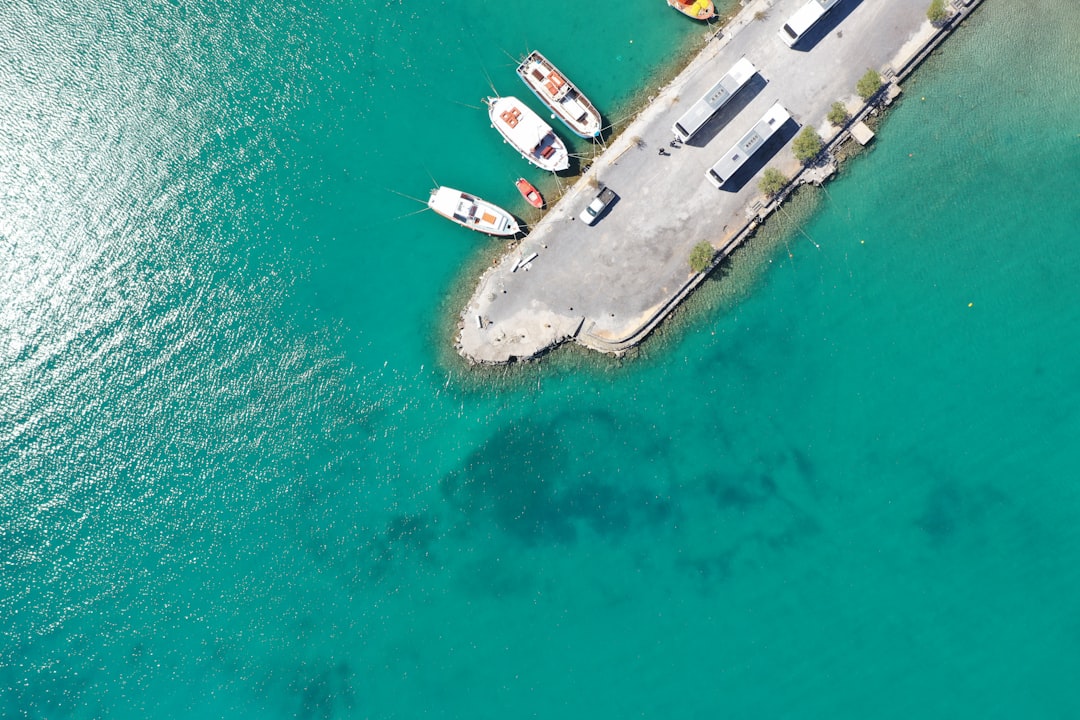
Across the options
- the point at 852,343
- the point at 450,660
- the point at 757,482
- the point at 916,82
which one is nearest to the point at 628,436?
the point at 757,482

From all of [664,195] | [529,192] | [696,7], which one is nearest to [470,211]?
[529,192]

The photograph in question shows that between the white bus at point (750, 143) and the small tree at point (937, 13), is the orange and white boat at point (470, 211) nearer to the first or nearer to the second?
the white bus at point (750, 143)

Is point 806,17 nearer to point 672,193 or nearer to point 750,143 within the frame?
point 750,143

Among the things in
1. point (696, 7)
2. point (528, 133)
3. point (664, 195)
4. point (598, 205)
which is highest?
point (696, 7)

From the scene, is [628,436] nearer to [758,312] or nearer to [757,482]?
[757,482]

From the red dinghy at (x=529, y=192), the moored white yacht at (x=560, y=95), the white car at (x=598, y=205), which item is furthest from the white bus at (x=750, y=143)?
the red dinghy at (x=529, y=192)

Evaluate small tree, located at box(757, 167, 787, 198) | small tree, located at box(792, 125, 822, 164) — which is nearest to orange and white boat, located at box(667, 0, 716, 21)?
small tree, located at box(792, 125, 822, 164)
